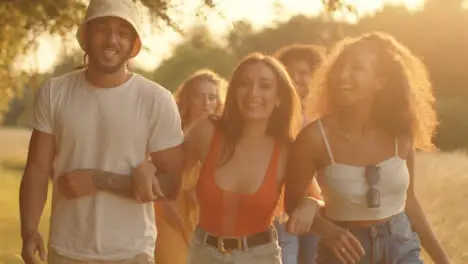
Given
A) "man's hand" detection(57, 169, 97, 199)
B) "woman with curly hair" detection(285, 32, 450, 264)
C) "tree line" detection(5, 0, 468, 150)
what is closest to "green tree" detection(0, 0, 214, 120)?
"woman with curly hair" detection(285, 32, 450, 264)

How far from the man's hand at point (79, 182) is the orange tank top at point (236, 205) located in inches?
25.8

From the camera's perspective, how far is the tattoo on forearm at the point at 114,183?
4.25 m

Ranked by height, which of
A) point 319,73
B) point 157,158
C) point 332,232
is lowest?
point 332,232

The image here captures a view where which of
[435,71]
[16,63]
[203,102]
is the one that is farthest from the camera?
[435,71]

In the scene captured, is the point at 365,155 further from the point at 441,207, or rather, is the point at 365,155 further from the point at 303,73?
the point at 441,207

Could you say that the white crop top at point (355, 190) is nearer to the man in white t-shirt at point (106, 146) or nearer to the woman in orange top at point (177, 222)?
the man in white t-shirt at point (106, 146)

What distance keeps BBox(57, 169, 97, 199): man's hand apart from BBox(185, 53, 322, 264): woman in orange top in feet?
2.20

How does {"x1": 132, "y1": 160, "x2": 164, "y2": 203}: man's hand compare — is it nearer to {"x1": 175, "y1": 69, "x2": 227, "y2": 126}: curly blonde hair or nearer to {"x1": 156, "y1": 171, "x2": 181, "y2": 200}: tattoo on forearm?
{"x1": 156, "y1": 171, "x2": 181, "y2": 200}: tattoo on forearm

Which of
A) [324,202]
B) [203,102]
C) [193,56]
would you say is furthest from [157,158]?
[193,56]

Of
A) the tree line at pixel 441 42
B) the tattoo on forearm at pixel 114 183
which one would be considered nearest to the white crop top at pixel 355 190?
the tattoo on forearm at pixel 114 183

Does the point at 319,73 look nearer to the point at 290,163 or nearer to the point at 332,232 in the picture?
the point at 290,163

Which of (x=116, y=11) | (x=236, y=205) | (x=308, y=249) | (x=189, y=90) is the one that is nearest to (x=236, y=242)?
(x=236, y=205)

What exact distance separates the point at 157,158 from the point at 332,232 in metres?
0.82

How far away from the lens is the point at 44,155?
175 inches
